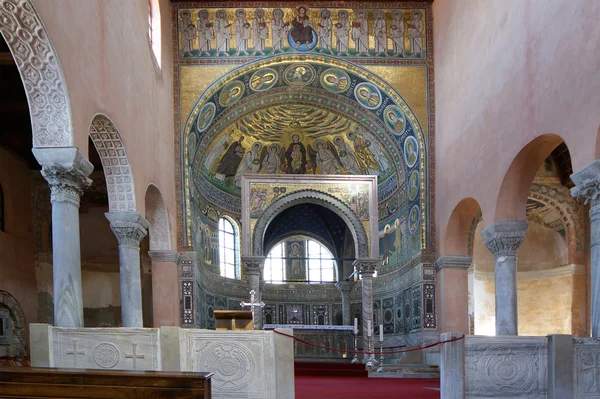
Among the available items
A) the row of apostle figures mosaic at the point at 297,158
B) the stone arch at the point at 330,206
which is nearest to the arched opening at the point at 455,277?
the stone arch at the point at 330,206

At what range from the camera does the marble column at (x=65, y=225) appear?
33.5 feet

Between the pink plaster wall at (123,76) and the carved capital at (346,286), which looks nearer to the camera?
the pink plaster wall at (123,76)

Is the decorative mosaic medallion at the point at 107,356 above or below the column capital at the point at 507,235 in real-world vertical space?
below

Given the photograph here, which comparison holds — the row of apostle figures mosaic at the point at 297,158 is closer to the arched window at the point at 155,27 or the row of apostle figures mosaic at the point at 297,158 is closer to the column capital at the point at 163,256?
the column capital at the point at 163,256

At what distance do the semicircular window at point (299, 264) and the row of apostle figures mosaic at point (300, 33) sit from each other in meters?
11.9

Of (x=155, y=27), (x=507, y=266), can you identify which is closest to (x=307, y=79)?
(x=155, y=27)

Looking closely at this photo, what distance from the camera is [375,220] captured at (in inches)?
800

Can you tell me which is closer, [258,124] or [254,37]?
[254,37]

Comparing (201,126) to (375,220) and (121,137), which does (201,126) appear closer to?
(375,220)

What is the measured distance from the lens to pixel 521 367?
911cm

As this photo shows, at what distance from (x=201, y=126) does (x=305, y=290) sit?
10.3 m

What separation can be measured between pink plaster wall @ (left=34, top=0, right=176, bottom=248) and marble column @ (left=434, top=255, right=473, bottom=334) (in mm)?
7390

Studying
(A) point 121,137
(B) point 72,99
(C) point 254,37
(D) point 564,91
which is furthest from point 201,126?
(D) point 564,91

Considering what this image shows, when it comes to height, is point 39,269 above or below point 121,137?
below
